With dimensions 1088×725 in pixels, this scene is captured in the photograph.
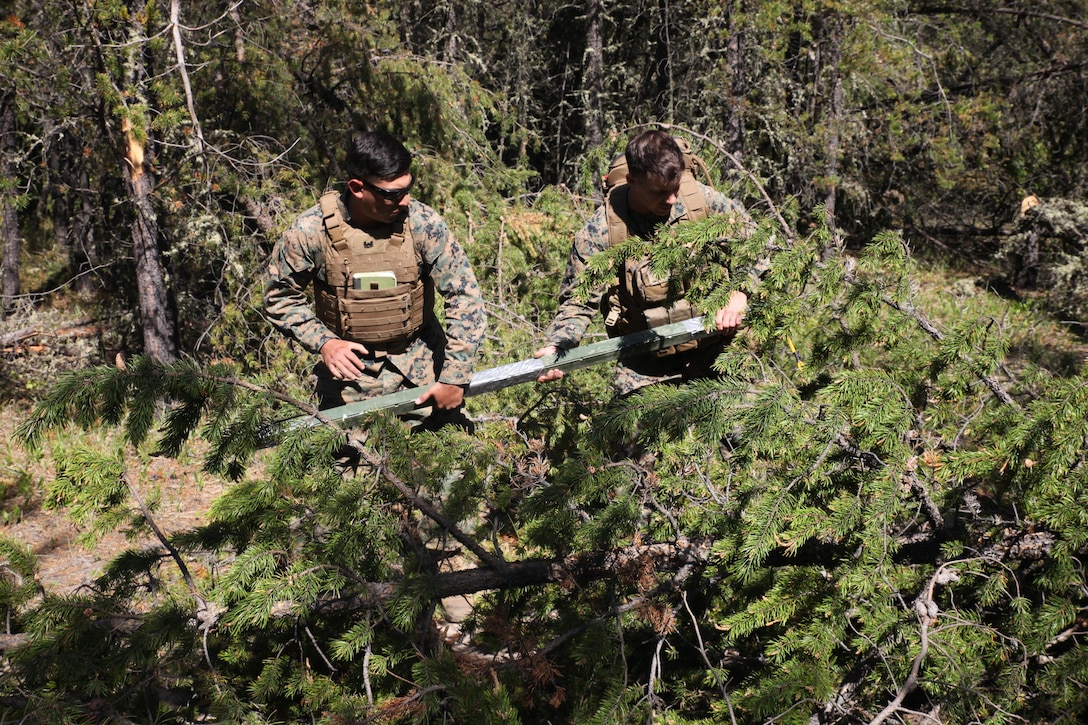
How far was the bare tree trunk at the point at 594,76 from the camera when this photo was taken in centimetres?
1080

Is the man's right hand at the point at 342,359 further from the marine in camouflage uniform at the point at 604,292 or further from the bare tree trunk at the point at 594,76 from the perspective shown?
the bare tree trunk at the point at 594,76

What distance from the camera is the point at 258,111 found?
21.0ft

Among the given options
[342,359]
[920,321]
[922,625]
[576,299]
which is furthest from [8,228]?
[922,625]

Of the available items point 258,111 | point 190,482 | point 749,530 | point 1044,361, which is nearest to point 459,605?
point 749,530

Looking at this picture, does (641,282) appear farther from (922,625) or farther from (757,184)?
(922,625)

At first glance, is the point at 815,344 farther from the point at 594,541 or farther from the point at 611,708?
the point at 611,708

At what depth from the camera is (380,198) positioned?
10.6 ft

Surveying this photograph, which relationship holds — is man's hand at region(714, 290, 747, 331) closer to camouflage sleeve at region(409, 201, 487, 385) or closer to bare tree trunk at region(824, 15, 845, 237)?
camouflage sleeve at region(409, 201, 487, 385)

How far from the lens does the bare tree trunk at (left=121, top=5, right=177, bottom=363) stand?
17.6 feet

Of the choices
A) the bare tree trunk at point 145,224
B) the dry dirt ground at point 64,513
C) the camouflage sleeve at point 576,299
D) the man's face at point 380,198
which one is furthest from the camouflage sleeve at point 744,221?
the bare tree trunk at point 145,224

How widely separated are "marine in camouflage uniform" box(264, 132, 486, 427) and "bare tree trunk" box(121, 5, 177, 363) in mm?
2726

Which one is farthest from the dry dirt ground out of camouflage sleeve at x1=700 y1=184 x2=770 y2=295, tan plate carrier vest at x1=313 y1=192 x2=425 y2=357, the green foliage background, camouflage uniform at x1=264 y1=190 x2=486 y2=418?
camouflage sleeve at x1=700 y1=184 x2=770 y2=295

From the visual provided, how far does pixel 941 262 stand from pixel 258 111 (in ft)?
30.2

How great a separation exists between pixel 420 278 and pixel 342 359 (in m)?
0.57
